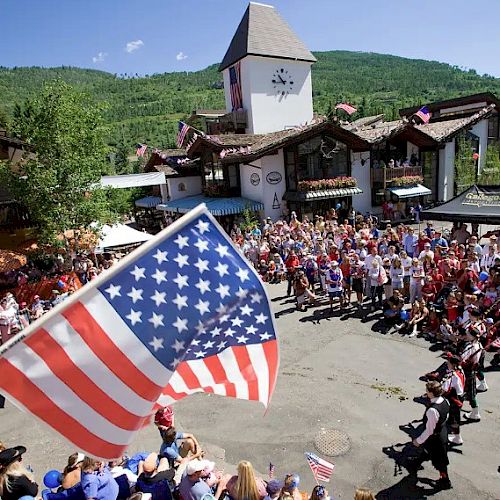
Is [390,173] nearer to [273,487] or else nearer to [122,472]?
[273,487]

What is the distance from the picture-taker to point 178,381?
3.79 m

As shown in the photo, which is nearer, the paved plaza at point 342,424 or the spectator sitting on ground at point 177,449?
the spectator sitting on ground at point 177,449

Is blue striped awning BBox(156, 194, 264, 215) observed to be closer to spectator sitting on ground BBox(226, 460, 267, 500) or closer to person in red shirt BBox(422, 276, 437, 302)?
person in red shirt BBox(422, 276, 437, 302)

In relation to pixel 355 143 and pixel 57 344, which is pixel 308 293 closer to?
pixel 57 344

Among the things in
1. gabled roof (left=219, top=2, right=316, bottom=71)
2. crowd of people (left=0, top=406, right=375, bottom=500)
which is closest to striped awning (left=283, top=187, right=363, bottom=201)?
gabled roof (left=219, top=2, right=316, bottom=71)

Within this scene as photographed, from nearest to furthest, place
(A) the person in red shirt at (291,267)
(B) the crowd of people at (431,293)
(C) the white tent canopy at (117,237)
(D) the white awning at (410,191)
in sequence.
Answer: (B) the crowd of people at (431,293) < (A) the person in red shirt at (291,267) < (C) the white tent canopy at (117,237) < (D) the white awning at (410,191)

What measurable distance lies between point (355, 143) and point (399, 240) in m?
11.3

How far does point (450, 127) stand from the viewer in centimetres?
2698

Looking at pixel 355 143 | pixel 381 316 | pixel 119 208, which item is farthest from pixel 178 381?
pixel 355 143

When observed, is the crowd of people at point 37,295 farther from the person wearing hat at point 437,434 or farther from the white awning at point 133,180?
the person wearing hat at point 437,434

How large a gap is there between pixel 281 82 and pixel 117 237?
20.1 m

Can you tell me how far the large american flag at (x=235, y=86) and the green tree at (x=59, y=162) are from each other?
17175mm

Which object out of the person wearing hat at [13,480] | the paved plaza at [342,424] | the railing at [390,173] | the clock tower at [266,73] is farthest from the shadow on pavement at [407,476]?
the clock tower at [266,73]

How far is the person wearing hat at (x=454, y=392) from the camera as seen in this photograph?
6.05 meters
